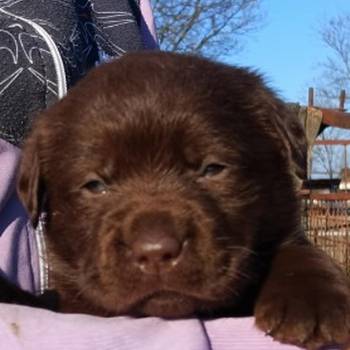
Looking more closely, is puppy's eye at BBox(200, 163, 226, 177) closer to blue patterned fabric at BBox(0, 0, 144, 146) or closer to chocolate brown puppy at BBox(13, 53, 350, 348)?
chocolate brown puppy at BBox(13, 53, 350, 348)

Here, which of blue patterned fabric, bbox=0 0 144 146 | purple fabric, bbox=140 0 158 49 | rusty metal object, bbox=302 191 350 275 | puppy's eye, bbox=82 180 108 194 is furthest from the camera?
rusty metal object, bbox=302 191 350 275

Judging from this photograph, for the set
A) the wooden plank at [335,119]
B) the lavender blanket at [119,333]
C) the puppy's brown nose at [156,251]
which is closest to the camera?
the lavender blanket at [119,333]

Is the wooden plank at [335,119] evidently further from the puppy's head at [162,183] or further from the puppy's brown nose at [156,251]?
the puppy's brown nose at [156,251]

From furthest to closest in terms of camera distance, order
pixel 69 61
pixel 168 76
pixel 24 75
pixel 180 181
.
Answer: pixel 69 61 < pixel 24 75 < pixel 168 76 < pixel 180 181

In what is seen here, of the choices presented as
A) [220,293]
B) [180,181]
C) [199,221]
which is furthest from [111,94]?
[220,293]

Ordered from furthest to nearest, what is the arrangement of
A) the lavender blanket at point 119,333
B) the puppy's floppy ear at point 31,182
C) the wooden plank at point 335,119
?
the wooden plank at point 335,119, the puppy's floppy ear at point 31,182, the lavender blanket at point 119,333

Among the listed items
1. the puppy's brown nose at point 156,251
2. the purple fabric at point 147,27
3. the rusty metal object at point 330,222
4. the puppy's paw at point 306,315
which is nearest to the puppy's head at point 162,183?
the puppy's brown nose at point 156,251

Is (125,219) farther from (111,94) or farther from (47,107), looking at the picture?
(47,107)

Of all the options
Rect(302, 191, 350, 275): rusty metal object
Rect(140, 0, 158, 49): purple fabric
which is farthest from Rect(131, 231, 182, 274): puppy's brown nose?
Rect(302, 191, 350, 275): rusty metal object
